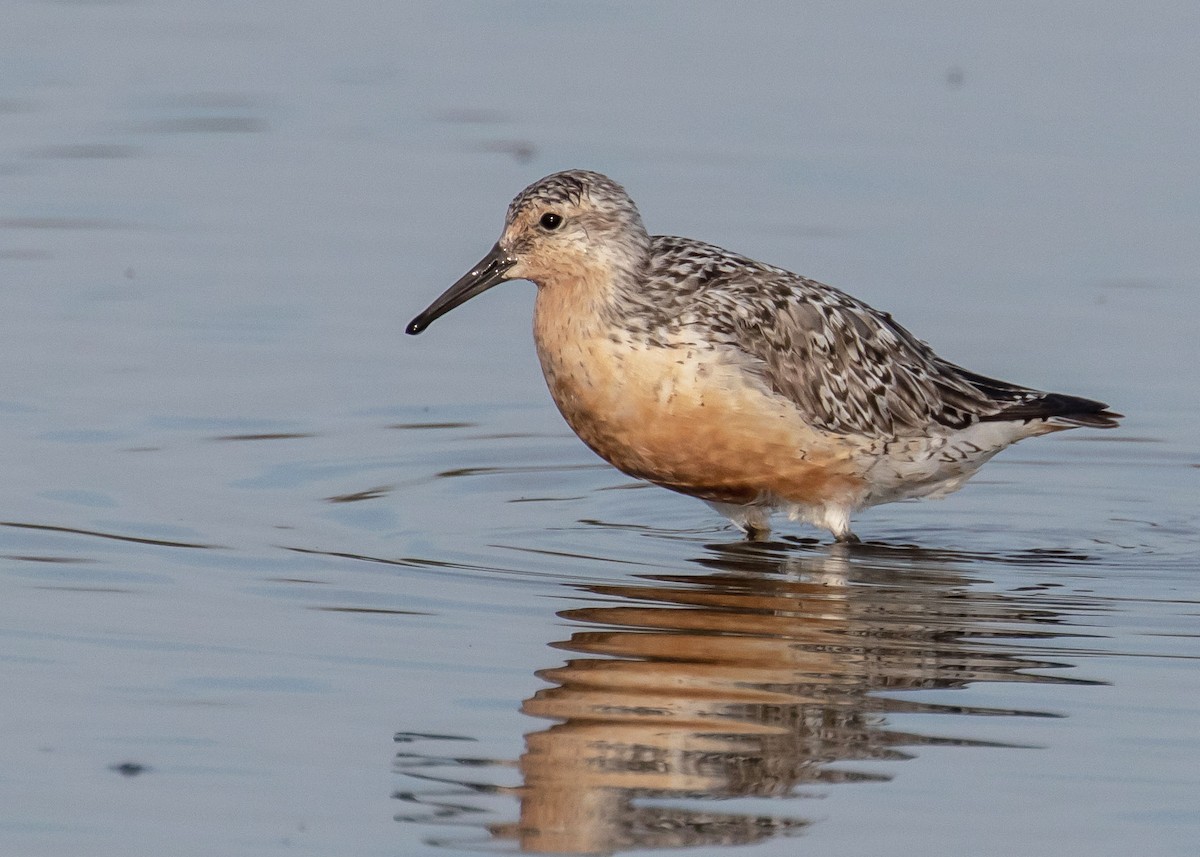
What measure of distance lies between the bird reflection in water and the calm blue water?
0.10ft

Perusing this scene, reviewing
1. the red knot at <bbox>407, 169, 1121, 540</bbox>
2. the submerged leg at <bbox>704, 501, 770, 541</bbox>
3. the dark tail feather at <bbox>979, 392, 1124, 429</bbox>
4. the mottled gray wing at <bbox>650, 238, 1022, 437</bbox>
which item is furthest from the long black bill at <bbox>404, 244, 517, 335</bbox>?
the dark tail feather at <bbox>979, 392, 1124, 429</bbox>

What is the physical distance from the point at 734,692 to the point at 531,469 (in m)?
4.69

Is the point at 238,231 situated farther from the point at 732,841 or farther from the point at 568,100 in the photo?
the point at 732,841

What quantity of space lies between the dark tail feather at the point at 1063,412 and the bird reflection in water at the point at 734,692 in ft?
3.62

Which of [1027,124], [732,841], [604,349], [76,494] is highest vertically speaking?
[1027,124]

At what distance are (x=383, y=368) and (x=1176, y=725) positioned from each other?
7373mm

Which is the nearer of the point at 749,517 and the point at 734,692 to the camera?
the point at 734,692

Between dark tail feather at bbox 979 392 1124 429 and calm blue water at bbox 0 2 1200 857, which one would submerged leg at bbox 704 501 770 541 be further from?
dark tail feather at bbox 979 392 1124 429

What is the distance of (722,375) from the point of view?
1181cm

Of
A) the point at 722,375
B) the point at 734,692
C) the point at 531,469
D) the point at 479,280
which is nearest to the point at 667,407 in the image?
the point at 722,375

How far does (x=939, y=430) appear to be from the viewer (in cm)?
1324

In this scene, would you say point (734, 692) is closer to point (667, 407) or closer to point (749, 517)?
point (667, 407)

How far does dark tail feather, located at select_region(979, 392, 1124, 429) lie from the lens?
13.3m

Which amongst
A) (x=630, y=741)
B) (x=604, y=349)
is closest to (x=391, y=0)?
(x=604, y=349)
